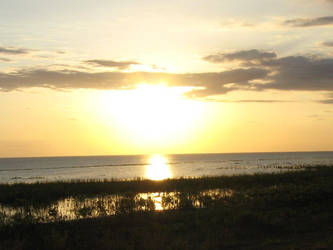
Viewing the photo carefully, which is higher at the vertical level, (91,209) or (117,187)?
(117,187)

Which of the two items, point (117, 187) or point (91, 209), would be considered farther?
point (117, 187)

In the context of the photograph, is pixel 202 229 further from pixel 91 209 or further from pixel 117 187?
pixel 117 187

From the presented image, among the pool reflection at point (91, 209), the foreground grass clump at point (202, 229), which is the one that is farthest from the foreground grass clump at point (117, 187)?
the foreground grass clump at point (202, 229)

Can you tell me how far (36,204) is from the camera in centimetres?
2816

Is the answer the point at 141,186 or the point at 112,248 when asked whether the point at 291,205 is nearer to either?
the point at 112,248

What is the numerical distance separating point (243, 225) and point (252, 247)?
12.0 ft

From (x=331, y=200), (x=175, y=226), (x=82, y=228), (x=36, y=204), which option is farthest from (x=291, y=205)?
(x=36, y=204)

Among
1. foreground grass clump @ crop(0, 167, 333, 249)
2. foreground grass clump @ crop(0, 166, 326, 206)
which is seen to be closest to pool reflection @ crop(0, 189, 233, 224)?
foreground grass clump @ crop(0, 167, 333, 249)

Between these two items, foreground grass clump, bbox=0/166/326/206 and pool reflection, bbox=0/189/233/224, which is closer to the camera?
pool reflection, bbox=0/189/233/224

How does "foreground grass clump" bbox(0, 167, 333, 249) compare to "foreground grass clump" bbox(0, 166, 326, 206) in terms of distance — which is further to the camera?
"foreground grass clump" bbox(0, 166, 326, 206)

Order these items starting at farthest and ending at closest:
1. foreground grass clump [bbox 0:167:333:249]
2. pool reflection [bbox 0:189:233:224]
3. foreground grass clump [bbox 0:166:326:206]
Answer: foreground grass clump [bbox 0:166:326:206]
pool reflection [bbox 0:189:233:224]
foreground grass clump [bbox 0:167:333:249]

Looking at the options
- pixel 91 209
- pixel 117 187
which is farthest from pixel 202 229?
pixel 117 187

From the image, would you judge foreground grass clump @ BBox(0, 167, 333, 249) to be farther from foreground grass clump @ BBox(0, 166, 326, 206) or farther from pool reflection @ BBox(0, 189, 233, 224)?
foreground grass clump @ BBox(0, 166, 326, 206)

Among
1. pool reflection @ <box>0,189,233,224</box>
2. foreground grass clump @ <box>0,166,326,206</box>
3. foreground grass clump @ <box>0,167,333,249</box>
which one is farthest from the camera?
foreground grass clump @ <box>0,166,326,206</box>
